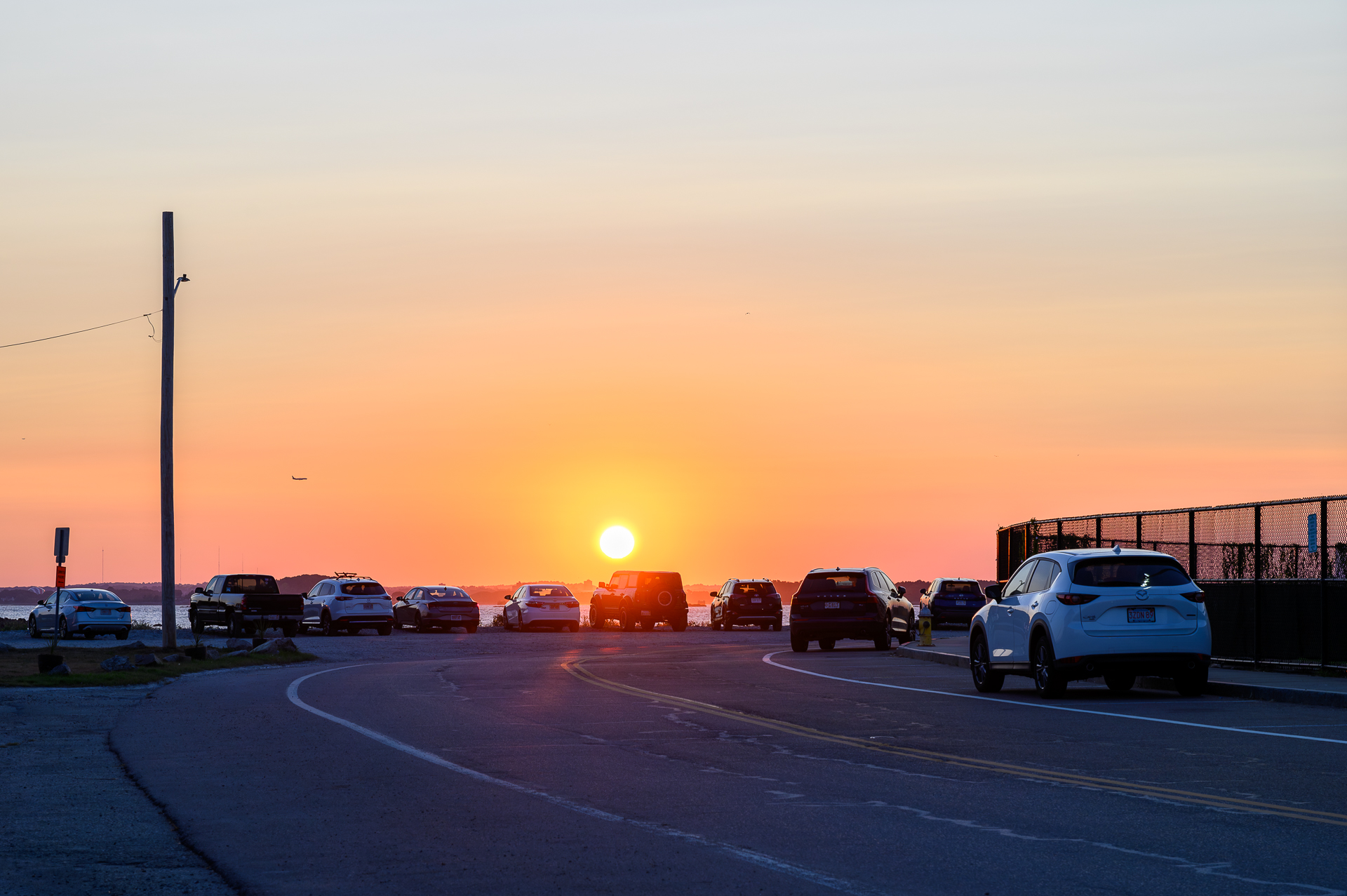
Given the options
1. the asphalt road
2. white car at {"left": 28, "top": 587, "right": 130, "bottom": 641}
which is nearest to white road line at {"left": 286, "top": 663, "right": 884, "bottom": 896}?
the asphalt road

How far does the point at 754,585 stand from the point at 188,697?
33.1 metres

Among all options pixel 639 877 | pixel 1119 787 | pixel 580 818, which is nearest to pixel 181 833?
pixel 580 818

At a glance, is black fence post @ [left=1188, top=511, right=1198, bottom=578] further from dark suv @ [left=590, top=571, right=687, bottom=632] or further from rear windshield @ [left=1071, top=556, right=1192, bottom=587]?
dark suv @ [left=590, top=571, right=687, bottom=632]

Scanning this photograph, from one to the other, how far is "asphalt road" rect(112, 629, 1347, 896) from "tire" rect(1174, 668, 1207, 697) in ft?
1.55

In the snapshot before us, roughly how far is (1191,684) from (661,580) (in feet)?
108

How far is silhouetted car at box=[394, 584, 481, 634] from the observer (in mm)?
48156

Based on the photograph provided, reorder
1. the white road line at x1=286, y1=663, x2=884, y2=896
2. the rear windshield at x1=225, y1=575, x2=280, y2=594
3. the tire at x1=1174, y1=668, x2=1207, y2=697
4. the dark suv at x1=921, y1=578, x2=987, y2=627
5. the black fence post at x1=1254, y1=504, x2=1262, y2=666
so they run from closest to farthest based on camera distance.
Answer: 1. the white road line at x1=286, y1=663, x2=884, y2=896
2. the tire at x1=1174, y1=668, x2=1207, y2=697
3. the black fence post at x1=1254, y1=504, x2=1262, y2=666
4. the rear windshield at x1=225, y1=575, x2=280, y2=594
5. the dark suv at x1=921, y1=578, x2=987, y2=627

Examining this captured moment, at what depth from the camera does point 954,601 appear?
47.7m

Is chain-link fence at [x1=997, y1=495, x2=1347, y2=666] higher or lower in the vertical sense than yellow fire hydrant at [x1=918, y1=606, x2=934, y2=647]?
higher

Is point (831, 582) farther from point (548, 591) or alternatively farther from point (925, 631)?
point (548, 591)

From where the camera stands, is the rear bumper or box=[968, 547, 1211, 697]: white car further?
the rear bumper

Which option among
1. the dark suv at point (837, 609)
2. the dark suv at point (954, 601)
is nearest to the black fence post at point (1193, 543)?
the dark suv at point (837, 609)

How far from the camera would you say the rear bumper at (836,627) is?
31375mm

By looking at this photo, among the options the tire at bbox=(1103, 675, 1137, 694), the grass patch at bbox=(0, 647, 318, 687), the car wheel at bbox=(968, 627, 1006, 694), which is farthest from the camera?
the grass patch at bbox=(0, 647, 318, 687)
